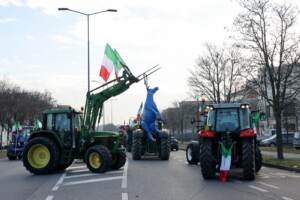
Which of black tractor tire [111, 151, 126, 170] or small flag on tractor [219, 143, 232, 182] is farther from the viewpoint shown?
black tractor tire [111, 151, 126, 170]

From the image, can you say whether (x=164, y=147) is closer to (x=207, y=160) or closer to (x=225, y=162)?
(x=225, y=162)

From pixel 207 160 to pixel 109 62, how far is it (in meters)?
10.2

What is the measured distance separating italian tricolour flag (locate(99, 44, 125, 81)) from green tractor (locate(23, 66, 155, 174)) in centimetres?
127

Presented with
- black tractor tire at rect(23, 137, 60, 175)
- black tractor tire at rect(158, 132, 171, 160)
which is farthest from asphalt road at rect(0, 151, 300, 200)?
black tractor tire at rect(158, 132, 171, 160)

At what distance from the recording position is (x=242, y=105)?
2066 centimetres

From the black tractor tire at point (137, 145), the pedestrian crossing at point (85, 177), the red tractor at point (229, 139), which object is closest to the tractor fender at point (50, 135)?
the pedestrian crossing at point (85, 177)

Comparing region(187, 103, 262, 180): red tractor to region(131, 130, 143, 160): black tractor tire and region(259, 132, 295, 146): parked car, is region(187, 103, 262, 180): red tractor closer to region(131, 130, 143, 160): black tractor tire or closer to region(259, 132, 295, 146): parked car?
region(131, 130, 143, 160): black tractor tire

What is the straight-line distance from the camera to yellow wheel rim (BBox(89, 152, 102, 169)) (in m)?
22.5

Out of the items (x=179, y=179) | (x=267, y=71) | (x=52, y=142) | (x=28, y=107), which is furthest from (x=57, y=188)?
(x=28, y=107)

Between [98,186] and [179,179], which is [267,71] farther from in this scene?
[98,186]

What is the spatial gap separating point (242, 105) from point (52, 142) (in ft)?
27.2

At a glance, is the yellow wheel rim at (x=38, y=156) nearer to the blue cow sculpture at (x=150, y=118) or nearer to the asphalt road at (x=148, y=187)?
the asphalt road at (x=148, y=187)

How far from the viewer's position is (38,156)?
23.4m

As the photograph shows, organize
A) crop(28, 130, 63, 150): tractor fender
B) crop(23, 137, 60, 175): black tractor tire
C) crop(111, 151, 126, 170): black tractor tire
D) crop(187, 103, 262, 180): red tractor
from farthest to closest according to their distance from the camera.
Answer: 1. crop(111, 151, 126, 170): black tractor tire
2. crop(28, 130, 63, 150): tractor fender
3. crop(23, 137, 60, 175): black tractor tire
4. crop(187, 103, 262, 180): red tractor
